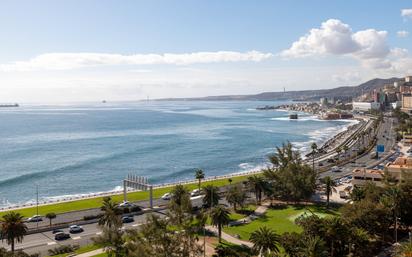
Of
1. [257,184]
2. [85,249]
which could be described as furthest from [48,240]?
[257,184]

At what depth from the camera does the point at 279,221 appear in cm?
5803

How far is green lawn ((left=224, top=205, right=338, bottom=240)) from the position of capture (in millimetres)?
53406

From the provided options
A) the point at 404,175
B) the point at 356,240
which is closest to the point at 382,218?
the point at 356,240

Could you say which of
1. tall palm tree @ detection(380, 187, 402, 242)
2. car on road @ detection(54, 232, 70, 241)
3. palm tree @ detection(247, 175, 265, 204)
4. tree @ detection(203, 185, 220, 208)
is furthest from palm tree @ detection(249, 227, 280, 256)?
car on road @ detection(54, 232, 70, 241)

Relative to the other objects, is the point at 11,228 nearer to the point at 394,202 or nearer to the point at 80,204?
the point at 80,204

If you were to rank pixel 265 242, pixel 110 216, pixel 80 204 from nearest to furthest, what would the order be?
pixel 265 242 < pixel 110 216 < pixel 80 204

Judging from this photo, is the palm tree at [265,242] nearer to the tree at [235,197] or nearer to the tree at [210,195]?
the tree at [210,195]

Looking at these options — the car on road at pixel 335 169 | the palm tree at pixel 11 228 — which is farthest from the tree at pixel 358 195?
the palm tree at pixel 11 228

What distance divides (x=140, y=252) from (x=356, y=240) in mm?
24113

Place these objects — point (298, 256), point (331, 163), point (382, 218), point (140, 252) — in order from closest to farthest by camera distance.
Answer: point (140, 252) → point (298, 256) → point (382, 218) → point (331, 163)

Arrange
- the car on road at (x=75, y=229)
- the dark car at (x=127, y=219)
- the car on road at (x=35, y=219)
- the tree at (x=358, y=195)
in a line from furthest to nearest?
the car on road at (x=35, y=219), the dark car at (x=127, y=219), the tree at (x=358, y=195), the car on road at (x=75, y=229)

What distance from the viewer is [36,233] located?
54.6 meters

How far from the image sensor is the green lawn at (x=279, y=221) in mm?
53406

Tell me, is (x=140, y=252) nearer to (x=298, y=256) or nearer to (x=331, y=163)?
(x=298, y=256)
